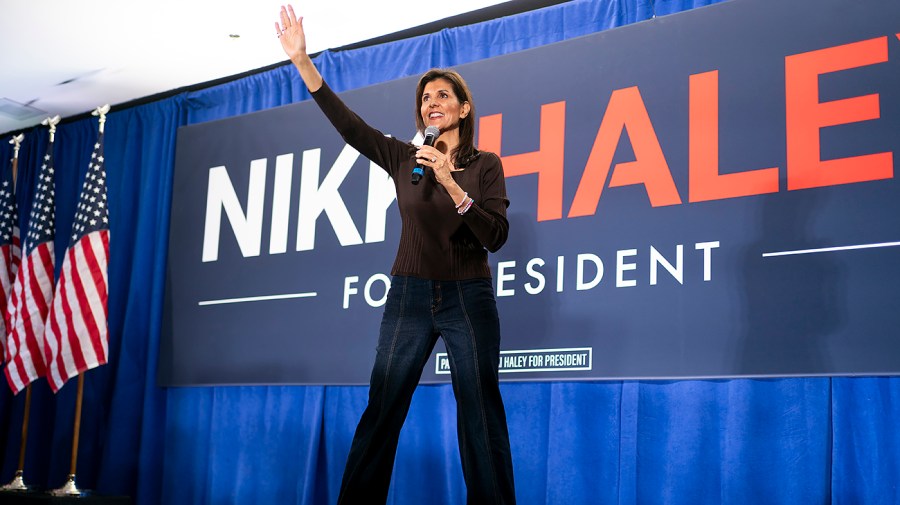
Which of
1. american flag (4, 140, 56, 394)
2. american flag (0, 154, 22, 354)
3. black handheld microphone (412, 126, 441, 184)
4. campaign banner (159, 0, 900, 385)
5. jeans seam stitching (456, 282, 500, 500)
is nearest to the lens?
jeans seam stitching (456, 282, 500, 500)

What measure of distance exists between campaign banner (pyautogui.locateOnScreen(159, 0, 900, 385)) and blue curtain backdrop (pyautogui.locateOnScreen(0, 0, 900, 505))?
0.20 meters

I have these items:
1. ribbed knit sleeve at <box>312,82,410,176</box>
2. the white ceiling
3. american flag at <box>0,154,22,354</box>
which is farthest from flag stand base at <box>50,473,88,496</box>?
ribbed knit sleeve at <box>312,82,410,176</box>

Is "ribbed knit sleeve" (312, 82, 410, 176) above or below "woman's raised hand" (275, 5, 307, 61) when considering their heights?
below

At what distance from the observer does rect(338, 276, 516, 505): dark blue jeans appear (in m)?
2.21

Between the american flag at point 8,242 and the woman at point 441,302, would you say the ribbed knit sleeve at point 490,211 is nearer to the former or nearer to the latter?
the woman at point 441,302

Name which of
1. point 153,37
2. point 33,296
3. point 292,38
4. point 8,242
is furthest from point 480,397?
point 8,242

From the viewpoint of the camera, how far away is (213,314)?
4.60 meters

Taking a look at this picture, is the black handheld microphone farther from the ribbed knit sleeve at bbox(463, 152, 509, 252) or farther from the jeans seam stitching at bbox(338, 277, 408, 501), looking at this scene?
the jeans seam stitching at bbox(338, 277, 408, 501)

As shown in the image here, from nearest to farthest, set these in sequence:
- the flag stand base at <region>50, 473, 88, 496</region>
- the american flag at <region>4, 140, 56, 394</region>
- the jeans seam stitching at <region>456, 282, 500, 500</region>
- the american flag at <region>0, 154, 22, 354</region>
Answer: the jeans seam stitching at <region>456, 282, 500, 500</region> < the flag stand base at <region>50, 473, 88, 496</region> < the american flag at <region>4, 140, 56, 394</region> < the american flag at <region>0, 154, 22, 354</region>

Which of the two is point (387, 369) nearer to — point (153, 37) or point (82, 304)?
point (82, 304)

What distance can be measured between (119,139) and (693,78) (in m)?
3.56

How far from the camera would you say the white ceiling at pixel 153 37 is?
14.4 feet

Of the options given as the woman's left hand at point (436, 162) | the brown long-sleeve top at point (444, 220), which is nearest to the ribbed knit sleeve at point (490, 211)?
the brown long-sleeve top at point (444, 220)

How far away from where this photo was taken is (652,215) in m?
3.39
